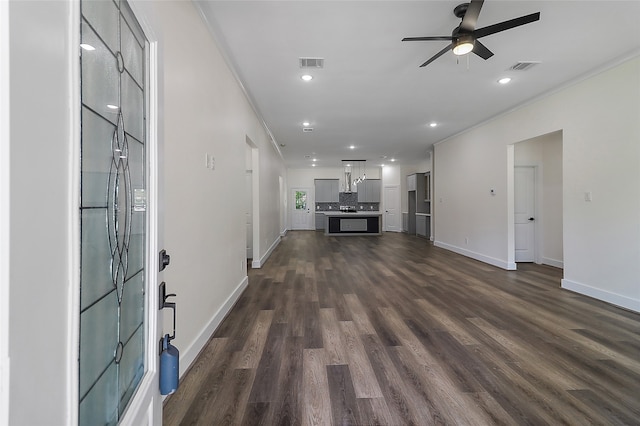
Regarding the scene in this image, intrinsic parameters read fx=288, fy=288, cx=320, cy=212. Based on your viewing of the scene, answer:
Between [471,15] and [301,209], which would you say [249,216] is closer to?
[471,15]

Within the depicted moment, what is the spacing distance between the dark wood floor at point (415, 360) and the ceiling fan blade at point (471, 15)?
258 cm

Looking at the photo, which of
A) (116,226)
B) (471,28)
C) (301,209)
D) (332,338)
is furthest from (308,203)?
(116,226)

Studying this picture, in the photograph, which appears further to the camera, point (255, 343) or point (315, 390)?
point (255, 343)

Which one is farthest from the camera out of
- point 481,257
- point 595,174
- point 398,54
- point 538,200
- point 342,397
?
point 481,257

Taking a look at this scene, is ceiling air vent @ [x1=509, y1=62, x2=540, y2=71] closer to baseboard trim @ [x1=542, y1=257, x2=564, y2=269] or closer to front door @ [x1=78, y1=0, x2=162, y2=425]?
baseboard trim @ [x1=542, y1=257, x2=564, y2=269]

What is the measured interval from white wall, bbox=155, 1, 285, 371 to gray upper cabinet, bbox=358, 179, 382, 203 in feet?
30.0

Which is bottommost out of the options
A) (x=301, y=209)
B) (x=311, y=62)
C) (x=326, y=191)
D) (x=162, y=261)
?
(x=162, y=261)

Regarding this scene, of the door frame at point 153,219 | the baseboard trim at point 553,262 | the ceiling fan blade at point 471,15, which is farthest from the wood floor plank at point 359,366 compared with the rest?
the baseboard trim at point 553,262

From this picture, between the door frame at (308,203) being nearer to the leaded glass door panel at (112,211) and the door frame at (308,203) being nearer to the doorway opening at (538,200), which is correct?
the doorway opening at (538,200)

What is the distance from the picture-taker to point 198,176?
7.51ft

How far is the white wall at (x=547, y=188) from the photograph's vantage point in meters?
5.27

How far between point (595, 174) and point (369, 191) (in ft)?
29.2

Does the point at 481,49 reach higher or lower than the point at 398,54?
lower
